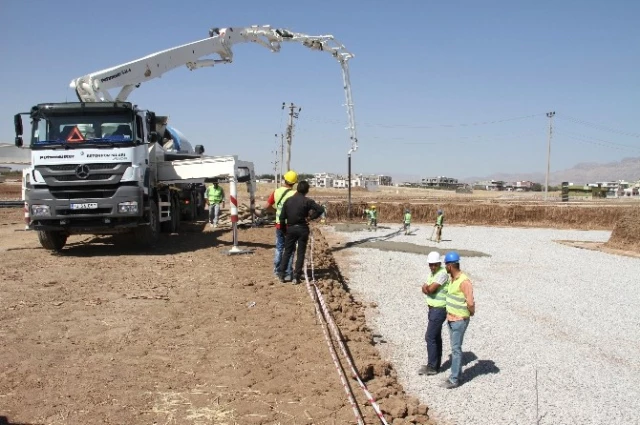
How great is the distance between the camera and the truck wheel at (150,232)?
11672 mm

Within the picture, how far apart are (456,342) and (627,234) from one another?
61.5ft

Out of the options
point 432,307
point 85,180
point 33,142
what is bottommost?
point 432,307

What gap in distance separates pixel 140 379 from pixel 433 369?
11.5ft

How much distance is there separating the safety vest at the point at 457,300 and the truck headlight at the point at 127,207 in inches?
285

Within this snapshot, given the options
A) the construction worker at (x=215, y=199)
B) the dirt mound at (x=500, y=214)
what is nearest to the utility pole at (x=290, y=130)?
the dirt mound at (x=500, y=214)

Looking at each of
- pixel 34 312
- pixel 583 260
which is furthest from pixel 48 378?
pixel 583 260

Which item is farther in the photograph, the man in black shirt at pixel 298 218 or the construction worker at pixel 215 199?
the construction worker at pixel 215 199

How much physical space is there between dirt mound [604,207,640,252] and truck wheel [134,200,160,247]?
58.4 ft

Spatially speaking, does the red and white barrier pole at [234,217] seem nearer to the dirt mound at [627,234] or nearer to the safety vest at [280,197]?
the safety vest at [280,197]

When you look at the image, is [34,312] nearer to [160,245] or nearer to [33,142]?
[33,142]

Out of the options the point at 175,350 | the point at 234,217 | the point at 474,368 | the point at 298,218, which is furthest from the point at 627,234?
the point at 175,350

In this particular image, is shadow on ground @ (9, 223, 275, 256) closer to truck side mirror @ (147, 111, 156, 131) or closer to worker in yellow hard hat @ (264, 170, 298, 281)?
truck side mirror @ (147, 111, 156, 131)

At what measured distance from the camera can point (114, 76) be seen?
12.7 metres

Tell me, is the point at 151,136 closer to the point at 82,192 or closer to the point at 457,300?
the point at 82,192
